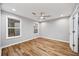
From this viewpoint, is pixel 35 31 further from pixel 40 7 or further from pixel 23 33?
pixel 40 7

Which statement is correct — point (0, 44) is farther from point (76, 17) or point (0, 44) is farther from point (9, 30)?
point (76, 17)

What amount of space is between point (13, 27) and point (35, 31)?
103 inches

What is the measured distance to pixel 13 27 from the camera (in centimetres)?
370

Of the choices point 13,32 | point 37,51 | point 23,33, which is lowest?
point 37,51

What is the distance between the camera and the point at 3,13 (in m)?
3.05

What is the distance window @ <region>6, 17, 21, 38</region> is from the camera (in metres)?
3.41

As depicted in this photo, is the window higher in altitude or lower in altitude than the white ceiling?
lower

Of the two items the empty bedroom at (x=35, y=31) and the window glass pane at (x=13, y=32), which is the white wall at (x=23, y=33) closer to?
the empty bedroom at (x=35, y=31)

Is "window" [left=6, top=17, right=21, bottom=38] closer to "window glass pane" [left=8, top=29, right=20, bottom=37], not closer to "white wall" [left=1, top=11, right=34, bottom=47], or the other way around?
"window glass pane" [left=8, top=29, right=20, bottom=37]

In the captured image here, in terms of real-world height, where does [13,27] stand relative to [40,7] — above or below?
below

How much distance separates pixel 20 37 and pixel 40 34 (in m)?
2.77

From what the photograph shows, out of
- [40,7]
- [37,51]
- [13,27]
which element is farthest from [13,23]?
[37,51]

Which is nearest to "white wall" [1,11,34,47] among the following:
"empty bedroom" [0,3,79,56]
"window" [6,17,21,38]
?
"empty bedroom" [0,3,79,56]

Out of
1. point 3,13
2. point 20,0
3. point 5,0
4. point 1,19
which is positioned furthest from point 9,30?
point 20,0
